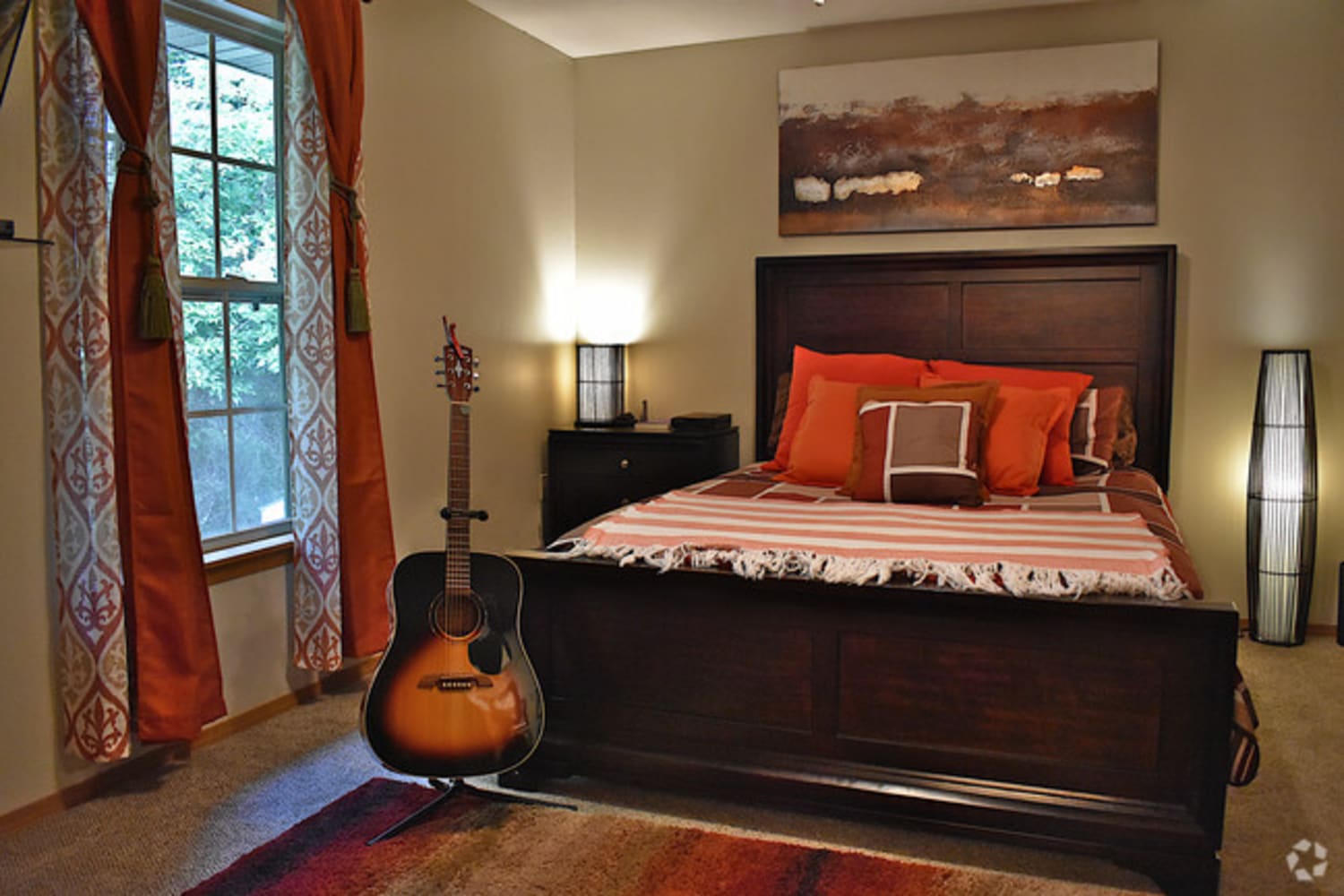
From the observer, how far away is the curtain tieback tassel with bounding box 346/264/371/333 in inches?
134

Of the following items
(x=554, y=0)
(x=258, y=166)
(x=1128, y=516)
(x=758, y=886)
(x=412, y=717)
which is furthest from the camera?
(x=554, y=0)

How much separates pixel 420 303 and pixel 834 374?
1.61m

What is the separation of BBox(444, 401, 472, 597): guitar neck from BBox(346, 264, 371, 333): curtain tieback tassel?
0.87 metres

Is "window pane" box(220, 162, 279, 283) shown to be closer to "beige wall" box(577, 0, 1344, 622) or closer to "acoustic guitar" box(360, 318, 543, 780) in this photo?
"acoustic guitar" box(360, 318, 543, 780)

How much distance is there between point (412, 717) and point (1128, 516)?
1935mm

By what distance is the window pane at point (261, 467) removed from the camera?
3320mm

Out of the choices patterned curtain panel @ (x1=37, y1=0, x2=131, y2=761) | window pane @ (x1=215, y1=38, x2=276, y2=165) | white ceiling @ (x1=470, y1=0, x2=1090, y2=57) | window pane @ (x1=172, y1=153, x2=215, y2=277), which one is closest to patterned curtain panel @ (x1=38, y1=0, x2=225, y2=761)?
patterned curtain panel @ (x1=37, y1=0, x2=131, y2=761)

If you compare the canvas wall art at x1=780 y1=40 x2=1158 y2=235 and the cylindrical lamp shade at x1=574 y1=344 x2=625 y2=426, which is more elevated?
the canvas wall art at x1=780 y1=40 x2=1158 y2=235

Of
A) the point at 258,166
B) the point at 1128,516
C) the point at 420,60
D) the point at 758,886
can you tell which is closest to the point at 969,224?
the point at 1128,516

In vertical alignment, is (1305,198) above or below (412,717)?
above

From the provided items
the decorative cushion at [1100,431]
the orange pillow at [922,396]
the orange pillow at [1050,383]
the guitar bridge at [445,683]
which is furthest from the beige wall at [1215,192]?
the guitar bridge at [445,683]

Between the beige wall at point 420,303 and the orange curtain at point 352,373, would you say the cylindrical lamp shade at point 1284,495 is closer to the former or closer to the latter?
the beige wall at point 420,303

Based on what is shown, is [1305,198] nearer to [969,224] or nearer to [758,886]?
[969,224]

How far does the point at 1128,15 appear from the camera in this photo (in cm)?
429
